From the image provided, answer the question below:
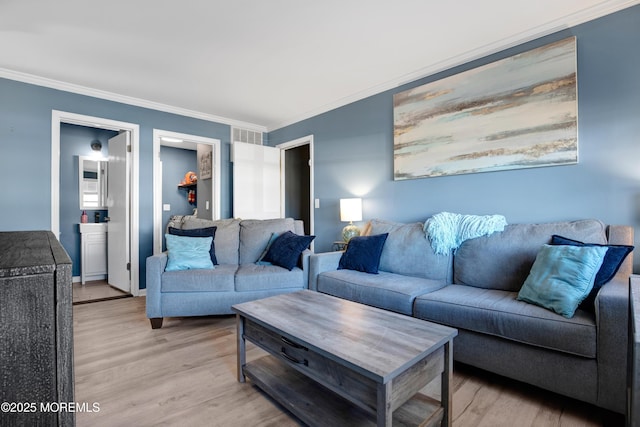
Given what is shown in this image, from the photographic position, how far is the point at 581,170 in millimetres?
2277

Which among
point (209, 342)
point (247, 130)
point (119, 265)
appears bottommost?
point (209, 342)

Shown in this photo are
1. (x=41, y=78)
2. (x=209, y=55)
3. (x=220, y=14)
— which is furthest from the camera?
(x=41, y=78)

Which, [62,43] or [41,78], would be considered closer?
[62,43]

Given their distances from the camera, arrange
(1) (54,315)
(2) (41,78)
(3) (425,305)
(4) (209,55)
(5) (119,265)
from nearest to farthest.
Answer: (1) (54,315)
(3) (425,305)
(4) (209,55)
(2) (41,78)
(5) (119,265)

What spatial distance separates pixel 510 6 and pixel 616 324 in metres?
2.08

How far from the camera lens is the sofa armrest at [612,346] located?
4.69 ft

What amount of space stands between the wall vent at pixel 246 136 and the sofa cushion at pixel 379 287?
2.91 m

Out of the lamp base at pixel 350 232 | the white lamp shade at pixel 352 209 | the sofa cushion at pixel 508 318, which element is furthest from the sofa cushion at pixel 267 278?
the sofa cushion at pixel 508 318

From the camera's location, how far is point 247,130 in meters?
4.93

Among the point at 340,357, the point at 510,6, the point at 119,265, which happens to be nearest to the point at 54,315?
the point at 340,357

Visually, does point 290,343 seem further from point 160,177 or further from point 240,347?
point 160,177

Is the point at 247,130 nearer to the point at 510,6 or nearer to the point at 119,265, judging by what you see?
the point at 119,265

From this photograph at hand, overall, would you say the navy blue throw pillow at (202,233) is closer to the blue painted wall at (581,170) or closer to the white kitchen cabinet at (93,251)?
the blue painted wall at (581,170)

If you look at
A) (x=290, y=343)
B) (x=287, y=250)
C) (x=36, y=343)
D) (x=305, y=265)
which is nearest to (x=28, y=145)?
(x=287, y=250)
